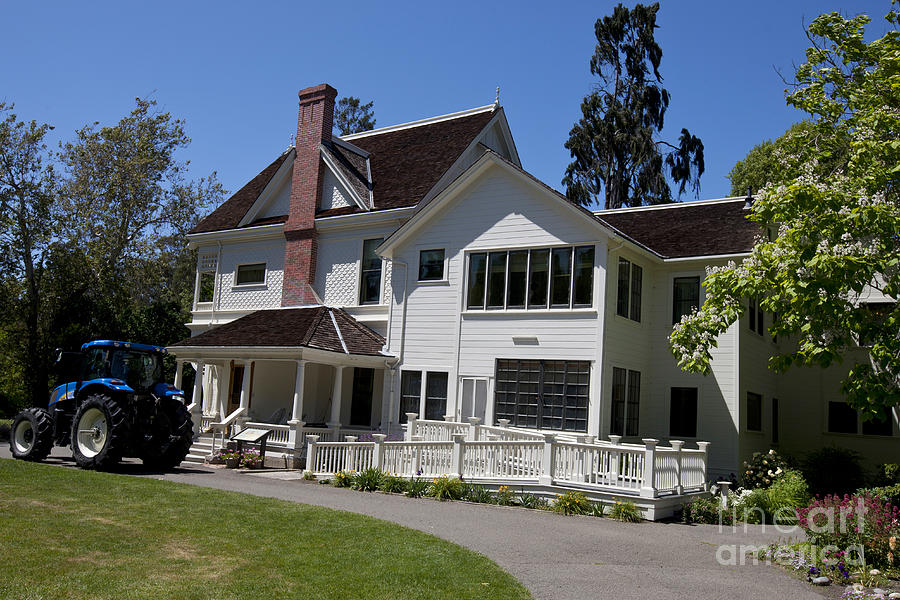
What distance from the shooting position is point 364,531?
10727mm

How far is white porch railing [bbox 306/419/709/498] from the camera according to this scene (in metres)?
14.5

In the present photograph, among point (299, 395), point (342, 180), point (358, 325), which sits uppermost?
point (342, 180)

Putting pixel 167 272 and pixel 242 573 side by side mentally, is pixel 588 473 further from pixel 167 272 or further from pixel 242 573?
pixel 167 272

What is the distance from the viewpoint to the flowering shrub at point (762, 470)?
18.6 m

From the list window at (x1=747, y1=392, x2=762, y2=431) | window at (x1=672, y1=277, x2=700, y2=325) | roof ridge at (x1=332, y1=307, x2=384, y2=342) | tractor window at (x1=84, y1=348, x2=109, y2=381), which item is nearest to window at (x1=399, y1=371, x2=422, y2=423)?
roof ridge at (x1=332, y1=307, x2=384, y2=342)

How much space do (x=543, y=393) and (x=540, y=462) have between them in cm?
415

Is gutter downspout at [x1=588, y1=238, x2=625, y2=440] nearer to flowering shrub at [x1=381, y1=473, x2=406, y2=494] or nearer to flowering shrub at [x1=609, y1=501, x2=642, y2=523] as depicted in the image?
flowering shrub at [x1=609, y1=501, x2=642, y2=523]

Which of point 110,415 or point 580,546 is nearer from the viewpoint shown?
point 580,546

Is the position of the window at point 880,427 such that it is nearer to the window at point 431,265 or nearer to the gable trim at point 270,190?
the window at point 431,265

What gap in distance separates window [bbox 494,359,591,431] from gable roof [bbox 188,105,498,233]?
22.2 ft

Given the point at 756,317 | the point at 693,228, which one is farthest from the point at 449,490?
the point at 756,317

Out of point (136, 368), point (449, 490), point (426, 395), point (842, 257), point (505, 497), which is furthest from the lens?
point (426, 395)

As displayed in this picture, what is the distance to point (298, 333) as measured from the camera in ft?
71.8

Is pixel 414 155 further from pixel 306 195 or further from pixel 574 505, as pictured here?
pixel 574 505
